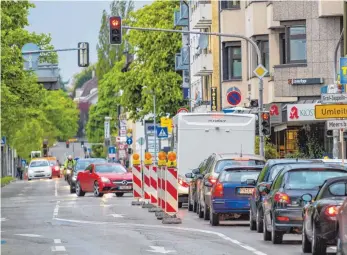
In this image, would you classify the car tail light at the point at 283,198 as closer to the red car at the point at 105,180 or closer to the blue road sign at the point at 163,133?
the red car at the point at 105,180

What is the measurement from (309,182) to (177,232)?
→ 5122 mm

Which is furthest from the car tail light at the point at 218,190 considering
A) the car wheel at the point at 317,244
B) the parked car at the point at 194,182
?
the car wheel at the point at 317,244

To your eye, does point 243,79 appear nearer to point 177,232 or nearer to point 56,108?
point 177,232

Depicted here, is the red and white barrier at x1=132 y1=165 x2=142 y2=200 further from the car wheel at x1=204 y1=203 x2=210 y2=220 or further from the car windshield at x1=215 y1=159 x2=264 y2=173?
the car wheel at x1=204 y1=203 x2=210 y2=220

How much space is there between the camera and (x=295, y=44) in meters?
58.9

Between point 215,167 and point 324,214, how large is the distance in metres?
14.4

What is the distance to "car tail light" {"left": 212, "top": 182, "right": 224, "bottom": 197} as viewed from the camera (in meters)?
31.0

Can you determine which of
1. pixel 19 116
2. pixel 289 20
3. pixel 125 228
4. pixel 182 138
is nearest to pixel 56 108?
pixel 19 116

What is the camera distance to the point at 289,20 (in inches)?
2288

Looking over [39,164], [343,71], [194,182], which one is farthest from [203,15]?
[343,71]

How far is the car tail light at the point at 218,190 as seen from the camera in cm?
3100

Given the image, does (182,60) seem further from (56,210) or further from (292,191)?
(292,191)

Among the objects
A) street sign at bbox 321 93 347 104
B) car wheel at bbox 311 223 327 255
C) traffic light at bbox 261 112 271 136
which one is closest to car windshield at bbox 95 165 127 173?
traffic light at bbox 261 112 271 136

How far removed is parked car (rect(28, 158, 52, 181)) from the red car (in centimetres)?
5126
